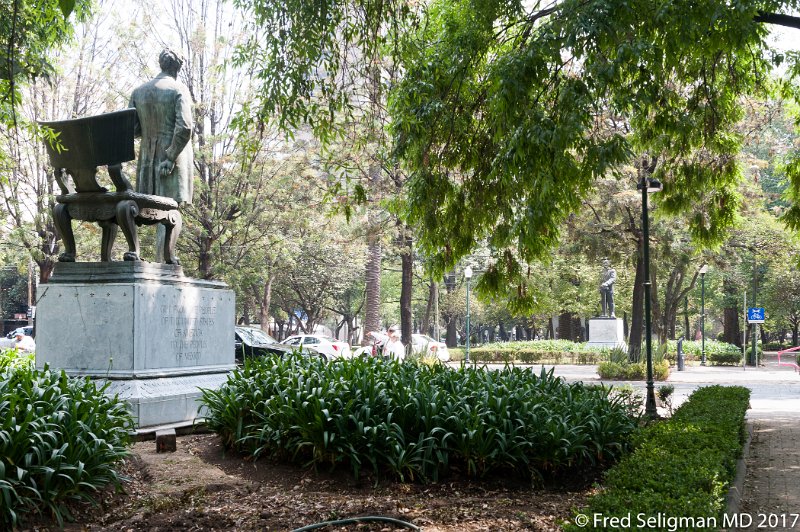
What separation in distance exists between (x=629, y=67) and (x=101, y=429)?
529cm

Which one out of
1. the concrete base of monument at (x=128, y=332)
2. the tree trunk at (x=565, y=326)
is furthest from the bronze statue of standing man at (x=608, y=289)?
the concrete base of monument at (x=128, y=332)

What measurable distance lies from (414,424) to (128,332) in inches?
149

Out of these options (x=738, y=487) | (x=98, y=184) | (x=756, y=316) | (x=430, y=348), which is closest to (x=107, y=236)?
(x=98, y=184)

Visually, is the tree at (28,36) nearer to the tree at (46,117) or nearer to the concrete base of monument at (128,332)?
the concrete base of monument at (128,332)

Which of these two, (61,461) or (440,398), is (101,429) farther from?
(440,398)

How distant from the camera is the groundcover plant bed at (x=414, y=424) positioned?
679cm

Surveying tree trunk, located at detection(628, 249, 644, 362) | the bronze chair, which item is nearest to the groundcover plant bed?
the bronze chair

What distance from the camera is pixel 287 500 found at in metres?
6.03

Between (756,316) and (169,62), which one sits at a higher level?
(169,62)

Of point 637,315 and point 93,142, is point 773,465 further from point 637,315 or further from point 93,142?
point 637,315

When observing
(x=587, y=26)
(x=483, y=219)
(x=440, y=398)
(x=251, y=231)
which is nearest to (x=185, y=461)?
(x=440, y=398)

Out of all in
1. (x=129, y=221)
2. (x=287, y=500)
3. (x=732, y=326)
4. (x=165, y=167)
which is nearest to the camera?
(x=287, y=500)

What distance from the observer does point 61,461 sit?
551 centimetres

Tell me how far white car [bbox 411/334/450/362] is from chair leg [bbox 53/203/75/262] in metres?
9.06
